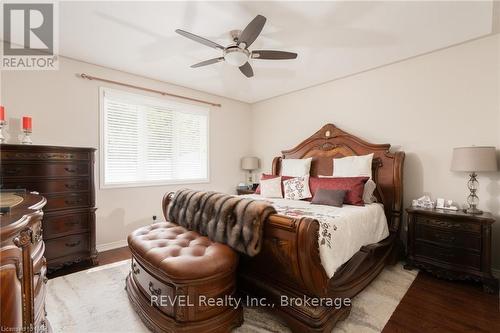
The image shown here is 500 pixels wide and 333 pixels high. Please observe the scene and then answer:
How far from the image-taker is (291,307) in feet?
5.71

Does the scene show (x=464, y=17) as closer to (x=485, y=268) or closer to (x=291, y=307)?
(x=485, y=268)

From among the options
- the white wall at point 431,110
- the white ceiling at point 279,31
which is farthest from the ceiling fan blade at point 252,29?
the white wall at point 431,110

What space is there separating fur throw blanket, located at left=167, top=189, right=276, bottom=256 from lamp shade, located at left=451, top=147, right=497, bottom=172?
2.09 metres

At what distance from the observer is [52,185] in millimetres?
2557

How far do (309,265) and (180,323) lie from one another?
94 centimetres

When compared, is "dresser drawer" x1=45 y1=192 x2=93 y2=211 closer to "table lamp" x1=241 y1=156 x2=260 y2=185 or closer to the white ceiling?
the white ceiling

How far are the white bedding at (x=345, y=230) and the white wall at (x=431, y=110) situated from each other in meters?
0.80

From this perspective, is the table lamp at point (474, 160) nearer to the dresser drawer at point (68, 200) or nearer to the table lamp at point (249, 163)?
the table lamp at point (249, 163)

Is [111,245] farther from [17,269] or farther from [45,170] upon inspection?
[17,269]

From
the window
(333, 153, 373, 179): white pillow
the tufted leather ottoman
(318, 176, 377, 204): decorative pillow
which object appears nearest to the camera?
the tufted leather ottoman

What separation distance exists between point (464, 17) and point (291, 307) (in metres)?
3.04

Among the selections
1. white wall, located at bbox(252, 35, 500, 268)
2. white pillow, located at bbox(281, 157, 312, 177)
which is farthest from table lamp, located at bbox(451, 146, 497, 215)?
white pillow, located at bbox(281, 157, 312, 177)

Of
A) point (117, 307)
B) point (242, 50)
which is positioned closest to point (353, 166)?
point (242, 50)

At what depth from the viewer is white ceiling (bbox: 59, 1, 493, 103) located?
2.09 metres
